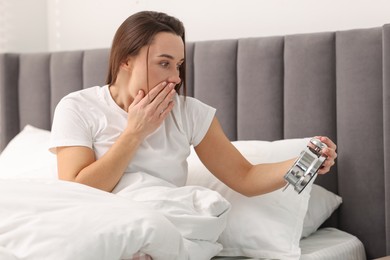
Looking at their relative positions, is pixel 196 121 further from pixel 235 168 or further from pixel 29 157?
pixel 29 157

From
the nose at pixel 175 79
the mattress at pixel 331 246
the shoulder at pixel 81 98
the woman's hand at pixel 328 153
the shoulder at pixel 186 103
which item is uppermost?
the nose at pixel 175 79

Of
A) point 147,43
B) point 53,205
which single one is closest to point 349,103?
point 147,43

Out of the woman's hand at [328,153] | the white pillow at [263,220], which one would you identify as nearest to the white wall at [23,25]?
the white pillow at [263,220]

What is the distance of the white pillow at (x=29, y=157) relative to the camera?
236 centimetres

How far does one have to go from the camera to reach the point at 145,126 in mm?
1867

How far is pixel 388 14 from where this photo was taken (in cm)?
222

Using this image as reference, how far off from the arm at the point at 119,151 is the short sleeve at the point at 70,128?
0.06ft

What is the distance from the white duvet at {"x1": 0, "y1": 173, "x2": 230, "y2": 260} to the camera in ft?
4.72

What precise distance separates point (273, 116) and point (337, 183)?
0.98 ft

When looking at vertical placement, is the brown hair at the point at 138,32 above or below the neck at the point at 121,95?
above

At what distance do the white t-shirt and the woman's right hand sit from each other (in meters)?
0.07

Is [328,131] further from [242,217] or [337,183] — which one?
[242,217]

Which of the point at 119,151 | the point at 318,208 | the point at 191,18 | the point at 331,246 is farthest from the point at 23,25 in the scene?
the point at 331,246

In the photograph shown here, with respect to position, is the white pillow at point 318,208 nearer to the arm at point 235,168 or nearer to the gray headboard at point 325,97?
the gray headboard at point 325,97
